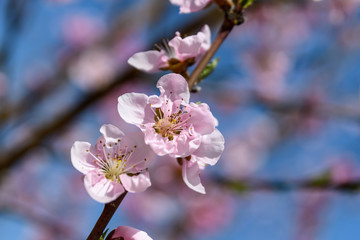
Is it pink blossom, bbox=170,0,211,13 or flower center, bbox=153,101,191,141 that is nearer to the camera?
flower center, bbox=153,101,191,141

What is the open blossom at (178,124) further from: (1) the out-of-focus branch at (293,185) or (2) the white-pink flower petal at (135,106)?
(1) the out-of-focus branch at (293,185)

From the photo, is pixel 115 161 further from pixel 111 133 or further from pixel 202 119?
pixel 202 119

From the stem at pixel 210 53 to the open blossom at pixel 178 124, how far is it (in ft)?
0.28

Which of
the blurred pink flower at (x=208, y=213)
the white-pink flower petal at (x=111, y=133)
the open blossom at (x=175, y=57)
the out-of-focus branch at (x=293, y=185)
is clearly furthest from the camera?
the blurred pink flower at (x=208, y=213)

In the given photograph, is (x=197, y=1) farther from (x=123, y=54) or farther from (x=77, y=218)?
(x=77, y=218)

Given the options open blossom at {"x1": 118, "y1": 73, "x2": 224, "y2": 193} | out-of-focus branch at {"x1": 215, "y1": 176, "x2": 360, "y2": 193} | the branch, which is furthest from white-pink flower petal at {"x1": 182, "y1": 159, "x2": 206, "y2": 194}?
the branch

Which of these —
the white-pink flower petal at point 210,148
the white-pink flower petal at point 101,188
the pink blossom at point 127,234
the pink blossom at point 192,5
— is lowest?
the pink blossom at point 127,234

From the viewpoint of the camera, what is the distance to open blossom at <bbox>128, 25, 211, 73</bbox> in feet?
2.99

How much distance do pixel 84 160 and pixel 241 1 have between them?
1.82 feet

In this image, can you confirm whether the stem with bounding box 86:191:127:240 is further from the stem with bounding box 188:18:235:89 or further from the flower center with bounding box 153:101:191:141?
the stem with bounding box 188:18:235:89

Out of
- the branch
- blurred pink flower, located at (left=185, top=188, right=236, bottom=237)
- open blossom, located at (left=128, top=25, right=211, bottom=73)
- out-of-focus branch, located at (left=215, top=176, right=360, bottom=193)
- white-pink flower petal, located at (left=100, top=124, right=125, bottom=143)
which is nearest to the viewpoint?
white-pink flower petal, located at (left=100, top=124, right=125, bottom=143)

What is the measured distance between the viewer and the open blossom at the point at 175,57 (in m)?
0.91

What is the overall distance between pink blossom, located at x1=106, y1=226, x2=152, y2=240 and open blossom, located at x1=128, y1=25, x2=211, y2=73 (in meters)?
0.40

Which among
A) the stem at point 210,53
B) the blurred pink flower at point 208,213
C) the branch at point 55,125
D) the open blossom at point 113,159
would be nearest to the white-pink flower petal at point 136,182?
the open blossom at point 113,159
